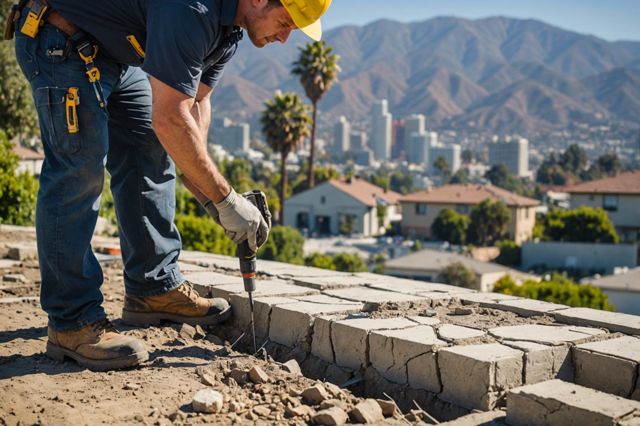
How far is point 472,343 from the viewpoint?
10.5ft

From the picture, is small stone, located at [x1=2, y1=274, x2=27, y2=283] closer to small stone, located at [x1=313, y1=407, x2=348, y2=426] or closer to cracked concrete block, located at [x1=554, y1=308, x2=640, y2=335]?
small stone, located at [x1=313, y1=407, x2=348, y2=426]

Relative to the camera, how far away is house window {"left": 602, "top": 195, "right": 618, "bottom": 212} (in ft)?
202

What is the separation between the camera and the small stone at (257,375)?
3047 mm

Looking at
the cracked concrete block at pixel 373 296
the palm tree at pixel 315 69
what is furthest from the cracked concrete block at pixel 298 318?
the palm tree at pixel 315 69

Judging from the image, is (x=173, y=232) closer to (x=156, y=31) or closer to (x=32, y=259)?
(x=156, y=31)

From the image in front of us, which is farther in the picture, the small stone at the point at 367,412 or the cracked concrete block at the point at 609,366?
the cracked concrete block at the point at 609,366

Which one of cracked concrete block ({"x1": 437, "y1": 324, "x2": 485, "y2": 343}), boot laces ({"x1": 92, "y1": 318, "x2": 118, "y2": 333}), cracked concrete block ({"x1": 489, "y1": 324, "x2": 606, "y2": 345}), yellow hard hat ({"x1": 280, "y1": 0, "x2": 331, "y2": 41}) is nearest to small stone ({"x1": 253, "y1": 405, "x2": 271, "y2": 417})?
cracked concrete block ({"x1": 437, "y1": 324, "x2": 485, "y2": 343})

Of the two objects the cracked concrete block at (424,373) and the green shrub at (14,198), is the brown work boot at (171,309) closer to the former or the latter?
the cracked concrete block at (424,373)

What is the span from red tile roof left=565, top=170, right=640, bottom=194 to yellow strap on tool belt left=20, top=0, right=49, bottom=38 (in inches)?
2480

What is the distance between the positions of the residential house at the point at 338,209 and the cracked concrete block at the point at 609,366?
66265mm

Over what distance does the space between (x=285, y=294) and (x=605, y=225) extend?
55.7 m

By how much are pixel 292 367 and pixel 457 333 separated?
30.5 inches

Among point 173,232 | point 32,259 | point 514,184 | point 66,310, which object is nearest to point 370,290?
point 173,232

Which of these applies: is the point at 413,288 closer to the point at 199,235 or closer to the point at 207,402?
the point at 207,402
